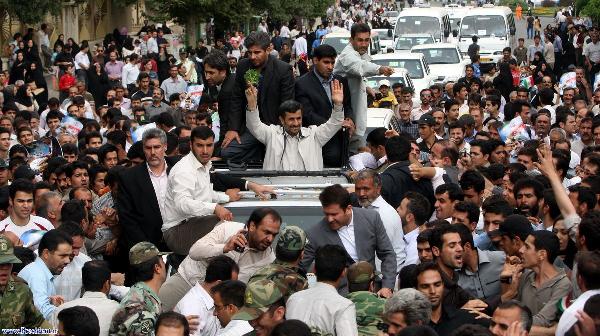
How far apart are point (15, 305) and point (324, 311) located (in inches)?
76.6

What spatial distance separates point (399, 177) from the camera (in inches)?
470

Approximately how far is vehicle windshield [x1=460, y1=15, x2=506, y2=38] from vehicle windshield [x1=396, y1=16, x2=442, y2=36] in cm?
81

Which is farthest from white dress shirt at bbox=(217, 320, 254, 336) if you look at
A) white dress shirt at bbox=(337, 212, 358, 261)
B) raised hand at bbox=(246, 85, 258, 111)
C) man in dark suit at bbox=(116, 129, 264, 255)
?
raised hand at bbox=(246, 85, 258, 111)

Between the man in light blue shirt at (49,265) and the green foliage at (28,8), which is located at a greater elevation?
the green foliage at (28,8)

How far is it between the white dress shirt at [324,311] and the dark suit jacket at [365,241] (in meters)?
1.33

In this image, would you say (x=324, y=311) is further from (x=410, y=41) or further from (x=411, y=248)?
(x=410, y=41)

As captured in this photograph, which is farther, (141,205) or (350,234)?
(141,205)

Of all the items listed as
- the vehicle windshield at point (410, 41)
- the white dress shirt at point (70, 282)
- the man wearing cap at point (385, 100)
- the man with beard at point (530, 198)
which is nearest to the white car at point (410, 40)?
the vehicle windshield at point (410, 41)

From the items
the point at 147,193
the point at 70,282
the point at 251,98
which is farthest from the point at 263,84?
the point at 70,282

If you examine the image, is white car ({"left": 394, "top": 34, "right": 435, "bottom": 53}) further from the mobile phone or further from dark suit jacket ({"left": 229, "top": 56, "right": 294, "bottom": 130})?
the mobile phone

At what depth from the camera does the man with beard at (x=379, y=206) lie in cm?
1030

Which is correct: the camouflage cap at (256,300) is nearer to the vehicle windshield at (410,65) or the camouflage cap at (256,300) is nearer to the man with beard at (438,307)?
the man with beard at (438,307)

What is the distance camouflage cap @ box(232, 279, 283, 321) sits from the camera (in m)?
7.84

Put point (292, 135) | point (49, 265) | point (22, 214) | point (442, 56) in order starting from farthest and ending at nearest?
point (442, 56), point (292, 135), point (22, 214), point (49, 265)
